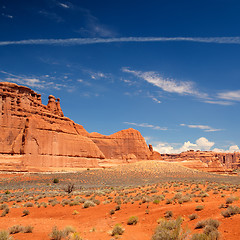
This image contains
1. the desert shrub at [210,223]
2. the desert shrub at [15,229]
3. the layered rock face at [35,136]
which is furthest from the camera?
the layered rock face at [35,136]

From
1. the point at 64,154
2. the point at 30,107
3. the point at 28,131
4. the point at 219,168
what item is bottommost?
the point at 219,168

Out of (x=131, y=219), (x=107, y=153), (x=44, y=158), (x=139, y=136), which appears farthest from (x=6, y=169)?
(x=139, y=136)

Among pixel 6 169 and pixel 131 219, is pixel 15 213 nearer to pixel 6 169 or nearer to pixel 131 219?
pixel 131 219

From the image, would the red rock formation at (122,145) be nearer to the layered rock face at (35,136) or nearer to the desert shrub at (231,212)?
the layered rock face at (35,136)

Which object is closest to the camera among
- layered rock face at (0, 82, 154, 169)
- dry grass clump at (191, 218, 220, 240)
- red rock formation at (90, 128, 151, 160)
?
dry grass clump at (191, 218, 220, 240)

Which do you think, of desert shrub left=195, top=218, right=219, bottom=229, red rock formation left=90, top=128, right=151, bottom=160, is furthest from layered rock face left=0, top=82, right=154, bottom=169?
desert shrub left=195, top=218, right=219, bottom=229

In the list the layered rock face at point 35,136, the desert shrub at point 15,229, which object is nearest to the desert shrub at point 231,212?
the desert shrub at point 15,229

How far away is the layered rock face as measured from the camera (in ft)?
185

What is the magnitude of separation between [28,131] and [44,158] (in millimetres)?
9005

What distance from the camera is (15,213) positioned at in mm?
15008

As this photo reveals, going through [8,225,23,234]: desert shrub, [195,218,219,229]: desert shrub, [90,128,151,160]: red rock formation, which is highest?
[90,128,151,160]: red rock formation

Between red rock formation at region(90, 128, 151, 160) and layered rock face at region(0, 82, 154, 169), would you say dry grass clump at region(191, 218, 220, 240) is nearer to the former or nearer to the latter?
layered rock face at region(0, 82, 154, 169)

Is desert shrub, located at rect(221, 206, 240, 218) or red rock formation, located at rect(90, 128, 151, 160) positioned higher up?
red rock formation, located at rect(90, 128, 151, 160)

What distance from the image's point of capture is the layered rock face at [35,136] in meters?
56.5
